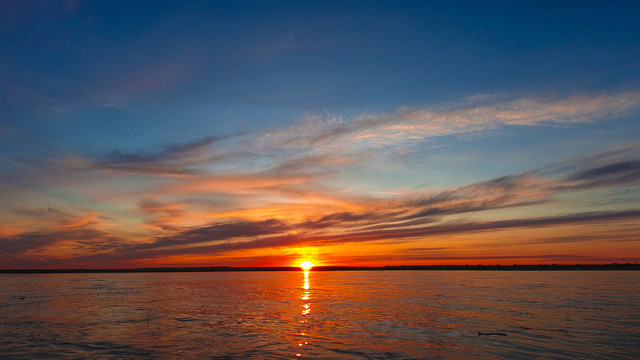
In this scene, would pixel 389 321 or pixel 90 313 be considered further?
pixel 90 313

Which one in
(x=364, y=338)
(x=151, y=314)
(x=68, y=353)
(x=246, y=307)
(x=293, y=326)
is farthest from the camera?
(x=246, y=307)

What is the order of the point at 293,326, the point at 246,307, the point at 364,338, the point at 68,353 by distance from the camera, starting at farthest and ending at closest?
the point at 246,307 → the point at 293,326 → the point at 364,338 → the point at 68,353

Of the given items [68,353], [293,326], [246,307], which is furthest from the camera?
[246,307]

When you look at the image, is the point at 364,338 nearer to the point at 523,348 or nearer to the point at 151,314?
the point at 523,348

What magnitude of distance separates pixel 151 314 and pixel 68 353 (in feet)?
54.3

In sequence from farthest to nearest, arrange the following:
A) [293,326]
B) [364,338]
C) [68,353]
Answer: [293,326], [364,338], [68,353]

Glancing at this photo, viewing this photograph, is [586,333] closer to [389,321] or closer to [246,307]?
[389,321]

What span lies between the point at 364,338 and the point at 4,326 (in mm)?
25828

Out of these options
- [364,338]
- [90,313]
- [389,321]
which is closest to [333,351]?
[364,338]

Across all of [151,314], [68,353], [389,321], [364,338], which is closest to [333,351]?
[364,338]

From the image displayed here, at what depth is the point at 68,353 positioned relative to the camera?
21859 mm

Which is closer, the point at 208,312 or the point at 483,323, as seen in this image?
the point at 483,323

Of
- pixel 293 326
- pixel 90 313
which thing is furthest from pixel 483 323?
pixel 90 313

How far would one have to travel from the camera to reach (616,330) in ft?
88.3
